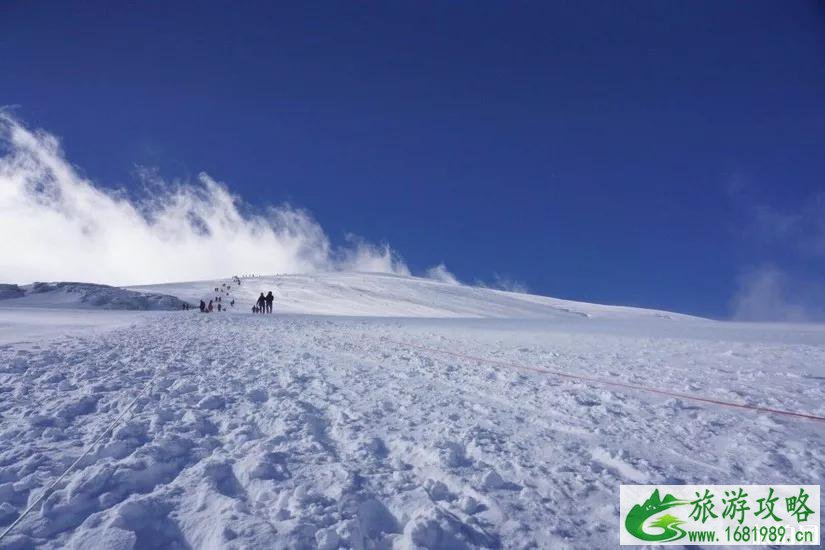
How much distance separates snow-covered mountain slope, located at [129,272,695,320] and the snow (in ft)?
135

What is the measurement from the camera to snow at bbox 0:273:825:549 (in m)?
3.91

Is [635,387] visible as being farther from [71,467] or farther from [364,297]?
[364,297]

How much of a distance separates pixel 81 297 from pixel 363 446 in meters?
57.1

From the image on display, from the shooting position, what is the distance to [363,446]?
18.8ft

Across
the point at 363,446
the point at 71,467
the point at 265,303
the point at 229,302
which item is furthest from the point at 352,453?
the point at 229,302

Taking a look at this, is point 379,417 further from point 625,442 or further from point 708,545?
point 708,545

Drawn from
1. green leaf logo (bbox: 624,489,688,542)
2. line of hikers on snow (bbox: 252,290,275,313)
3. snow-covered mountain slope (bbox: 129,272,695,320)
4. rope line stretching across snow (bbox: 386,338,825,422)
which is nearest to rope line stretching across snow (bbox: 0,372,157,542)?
green leaf logo (bbox: 624,489,688,542)

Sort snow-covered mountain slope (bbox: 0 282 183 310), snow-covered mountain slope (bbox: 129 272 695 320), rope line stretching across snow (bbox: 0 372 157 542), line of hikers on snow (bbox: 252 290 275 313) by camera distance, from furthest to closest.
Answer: snow-covered mountain slope (bbox: 129 272 695 320), snow-covered mountain slope (bbox: 0 282 183 310), line of hikers on snow (bbox: 252 290 275 313), rope line stretching across snow (bbox: 0 372 157 542)

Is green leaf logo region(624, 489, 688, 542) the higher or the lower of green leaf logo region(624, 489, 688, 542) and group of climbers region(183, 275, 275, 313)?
the lower

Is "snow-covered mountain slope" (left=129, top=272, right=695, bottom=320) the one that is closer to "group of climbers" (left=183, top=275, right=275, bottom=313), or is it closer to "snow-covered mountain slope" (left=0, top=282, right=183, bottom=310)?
"group of climbers" (left=183, top=275, right=275, bottom=313)

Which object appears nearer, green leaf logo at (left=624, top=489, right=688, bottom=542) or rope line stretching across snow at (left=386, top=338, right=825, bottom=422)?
green leaf logo at (left=624, top=489, right=688, bottom=542)

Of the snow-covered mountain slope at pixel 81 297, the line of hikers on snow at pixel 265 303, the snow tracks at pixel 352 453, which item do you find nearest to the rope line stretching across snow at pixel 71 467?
the snow tracks at pixel 352 453

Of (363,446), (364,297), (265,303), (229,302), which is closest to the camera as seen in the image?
(363,446)

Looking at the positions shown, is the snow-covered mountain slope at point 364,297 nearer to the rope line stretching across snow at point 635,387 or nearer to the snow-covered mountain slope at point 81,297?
the snow-covered mountain slope at point 81,297
